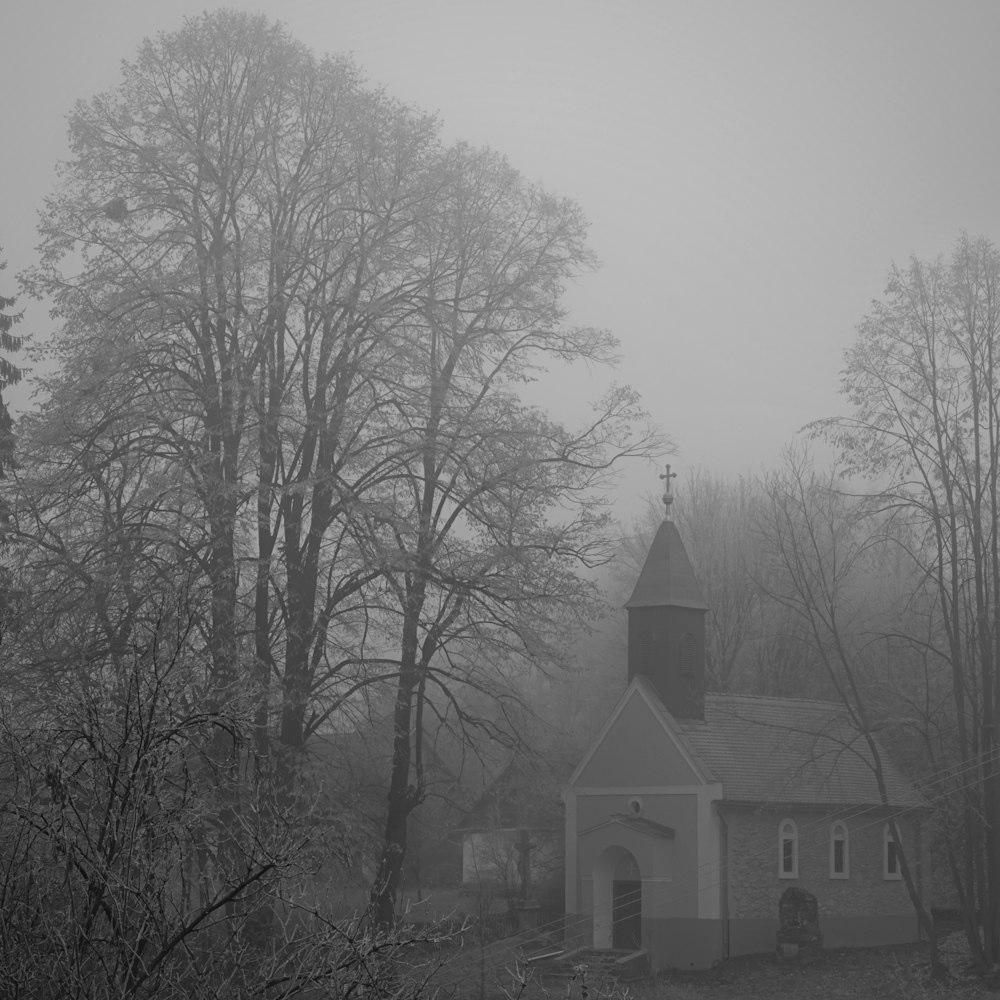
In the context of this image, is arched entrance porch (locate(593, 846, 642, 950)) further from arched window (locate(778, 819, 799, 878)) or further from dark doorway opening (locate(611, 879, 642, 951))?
arched window (locate(778, 819, 799, 878))

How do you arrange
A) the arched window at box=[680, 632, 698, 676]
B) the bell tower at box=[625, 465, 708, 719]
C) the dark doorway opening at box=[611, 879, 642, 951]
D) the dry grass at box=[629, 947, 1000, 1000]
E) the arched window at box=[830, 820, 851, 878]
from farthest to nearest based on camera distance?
the arched window at box=[680, 632, 698, 676], the bell tower at box=[625, 465, 708, 719], the arched window at box=[830, 820, 851, 878], the dark doorway opening at box=[611, 879, 642, 951], the dry grass at box=[629, 947, 1000, 1000]

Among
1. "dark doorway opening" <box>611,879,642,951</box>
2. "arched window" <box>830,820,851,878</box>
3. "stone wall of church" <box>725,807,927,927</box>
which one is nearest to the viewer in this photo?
"stone wall of church" <box>725,807,927,927</box>

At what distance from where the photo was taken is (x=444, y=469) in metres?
25.4

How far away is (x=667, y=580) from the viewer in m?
39.3

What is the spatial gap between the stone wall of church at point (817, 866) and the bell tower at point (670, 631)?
367 cm

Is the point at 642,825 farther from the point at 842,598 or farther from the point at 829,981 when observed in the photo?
the point at 842,598

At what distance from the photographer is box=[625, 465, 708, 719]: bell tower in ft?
126

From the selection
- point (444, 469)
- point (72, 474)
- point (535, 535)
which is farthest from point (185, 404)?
point (535, 535)

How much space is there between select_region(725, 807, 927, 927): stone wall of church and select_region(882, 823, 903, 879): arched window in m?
0.12

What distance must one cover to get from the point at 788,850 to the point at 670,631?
6644 millimetres

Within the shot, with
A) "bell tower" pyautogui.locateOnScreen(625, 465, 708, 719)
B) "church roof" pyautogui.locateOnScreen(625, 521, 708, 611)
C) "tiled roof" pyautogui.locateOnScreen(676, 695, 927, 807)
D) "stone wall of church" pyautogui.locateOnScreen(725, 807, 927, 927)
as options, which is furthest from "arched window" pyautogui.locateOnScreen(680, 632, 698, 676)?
"stone wall of church" pyautogui.locateOnScreen(725, 807, 927, 927)

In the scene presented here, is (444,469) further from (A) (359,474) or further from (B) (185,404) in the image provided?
(B) (185,404)

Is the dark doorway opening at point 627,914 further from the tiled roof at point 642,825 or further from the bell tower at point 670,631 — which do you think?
the bell tower at point 670,631

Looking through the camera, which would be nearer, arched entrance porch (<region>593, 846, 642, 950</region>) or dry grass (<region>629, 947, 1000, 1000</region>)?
dry grass (<region>629, 947, 1000, 1000</region>)
